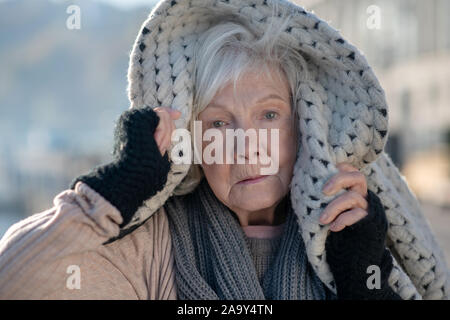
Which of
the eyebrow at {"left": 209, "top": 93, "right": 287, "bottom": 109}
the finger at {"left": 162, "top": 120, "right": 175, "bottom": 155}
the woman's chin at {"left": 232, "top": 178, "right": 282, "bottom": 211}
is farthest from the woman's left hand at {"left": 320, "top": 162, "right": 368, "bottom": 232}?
the finger at {"left": 162, "top": 120, "right": 175, "bottom": 155}

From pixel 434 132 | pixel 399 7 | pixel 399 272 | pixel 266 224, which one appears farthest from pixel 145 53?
pixel 399 7

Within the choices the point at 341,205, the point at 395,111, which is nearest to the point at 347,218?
the point at 341,205

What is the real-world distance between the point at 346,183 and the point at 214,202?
1.40 feet

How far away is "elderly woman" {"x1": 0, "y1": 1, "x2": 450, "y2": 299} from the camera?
1.44 metres

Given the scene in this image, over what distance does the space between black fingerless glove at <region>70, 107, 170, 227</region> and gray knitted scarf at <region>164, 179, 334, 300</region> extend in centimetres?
26

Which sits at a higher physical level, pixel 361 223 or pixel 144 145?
pixel 144 145

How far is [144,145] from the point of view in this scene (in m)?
1.48

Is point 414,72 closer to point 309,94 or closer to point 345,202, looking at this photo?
point 309,94

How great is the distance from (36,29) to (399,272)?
88.7m

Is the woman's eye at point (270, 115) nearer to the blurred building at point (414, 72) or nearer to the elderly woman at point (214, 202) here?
the elderly woman at point (214, 202)

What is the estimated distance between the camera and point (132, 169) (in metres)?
1.45

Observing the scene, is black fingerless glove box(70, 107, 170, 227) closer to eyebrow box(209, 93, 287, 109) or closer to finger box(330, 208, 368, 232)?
eyebrow box(209, 93, 287, 109)

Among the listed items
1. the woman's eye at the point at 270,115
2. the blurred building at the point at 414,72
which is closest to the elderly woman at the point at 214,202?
the woman's eye at the point at 270,115
